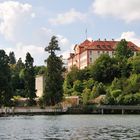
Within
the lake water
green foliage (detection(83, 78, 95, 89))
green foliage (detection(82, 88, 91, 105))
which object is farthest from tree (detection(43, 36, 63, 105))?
the lake water

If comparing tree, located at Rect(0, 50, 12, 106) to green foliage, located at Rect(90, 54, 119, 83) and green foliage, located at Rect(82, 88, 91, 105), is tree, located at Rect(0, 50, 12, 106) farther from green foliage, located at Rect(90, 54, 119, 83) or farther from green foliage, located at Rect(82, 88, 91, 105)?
green foliage, located at Rect(90, 54, 119, 83)

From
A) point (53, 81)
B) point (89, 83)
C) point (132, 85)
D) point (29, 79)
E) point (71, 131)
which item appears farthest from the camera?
point (89, 83)

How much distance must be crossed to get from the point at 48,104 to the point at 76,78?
175ft

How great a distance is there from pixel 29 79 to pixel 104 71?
4896cm

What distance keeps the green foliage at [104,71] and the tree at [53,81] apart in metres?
45.7

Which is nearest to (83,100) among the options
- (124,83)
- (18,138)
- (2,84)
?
(124,83)

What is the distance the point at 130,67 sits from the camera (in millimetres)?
186625

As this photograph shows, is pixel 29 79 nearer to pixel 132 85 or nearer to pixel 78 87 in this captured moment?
pixel 132 85

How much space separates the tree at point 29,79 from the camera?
145 metres

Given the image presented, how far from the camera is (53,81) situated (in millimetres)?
137625

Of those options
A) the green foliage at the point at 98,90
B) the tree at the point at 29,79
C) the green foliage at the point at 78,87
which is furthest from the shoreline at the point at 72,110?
the green foliage at the point at 78,87

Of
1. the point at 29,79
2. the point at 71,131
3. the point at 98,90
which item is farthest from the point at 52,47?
the point at 71,131

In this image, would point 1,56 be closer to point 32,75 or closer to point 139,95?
point 32,75

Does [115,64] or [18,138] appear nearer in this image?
[18,138]
